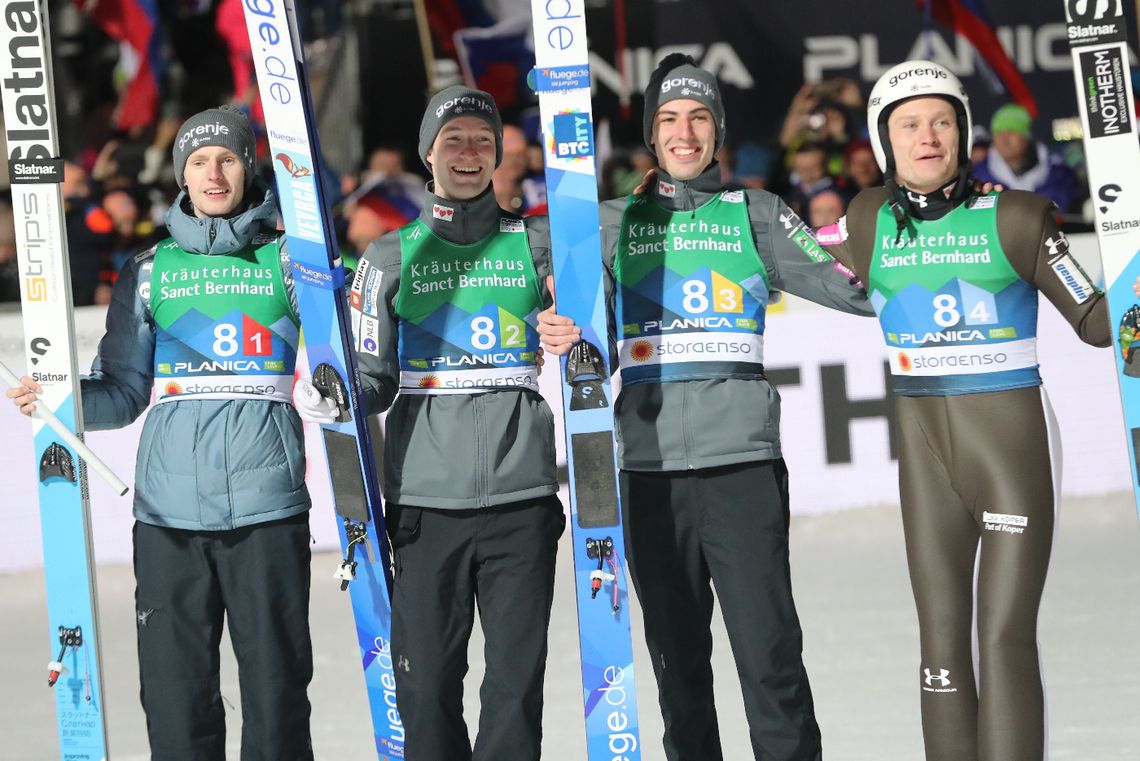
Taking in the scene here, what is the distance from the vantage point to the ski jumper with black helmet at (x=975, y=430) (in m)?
3.51

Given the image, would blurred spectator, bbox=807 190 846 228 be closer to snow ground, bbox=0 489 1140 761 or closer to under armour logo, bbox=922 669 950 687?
snow ground, bbox=0 489 1140 761

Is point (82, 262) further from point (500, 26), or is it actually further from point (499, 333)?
point (499, 333)

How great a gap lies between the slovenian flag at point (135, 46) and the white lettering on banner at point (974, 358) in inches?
255

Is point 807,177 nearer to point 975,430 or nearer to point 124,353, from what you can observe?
point 975,430

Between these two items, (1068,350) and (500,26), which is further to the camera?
(500,26)

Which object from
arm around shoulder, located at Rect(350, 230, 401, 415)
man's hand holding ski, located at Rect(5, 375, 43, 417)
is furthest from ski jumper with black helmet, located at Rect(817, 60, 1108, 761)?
man's hand holding ski, located at Rect(5, 375, 43, 417)

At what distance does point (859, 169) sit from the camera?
336 inches

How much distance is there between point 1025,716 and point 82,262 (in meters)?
5.97

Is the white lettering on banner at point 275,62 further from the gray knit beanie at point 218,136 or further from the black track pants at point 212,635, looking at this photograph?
the black track pants at point 212,635

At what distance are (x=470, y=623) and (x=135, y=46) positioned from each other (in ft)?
21.7

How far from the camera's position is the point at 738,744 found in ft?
15.5

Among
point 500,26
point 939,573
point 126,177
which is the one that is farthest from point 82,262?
point 939,573

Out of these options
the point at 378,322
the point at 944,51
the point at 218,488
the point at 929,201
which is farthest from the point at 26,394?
the point at 944,51

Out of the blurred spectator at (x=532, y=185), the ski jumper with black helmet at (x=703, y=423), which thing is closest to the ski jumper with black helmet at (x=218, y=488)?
the ski jumper with black helmet at (x=703, y=423)
